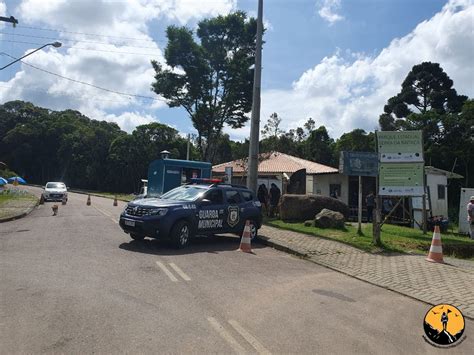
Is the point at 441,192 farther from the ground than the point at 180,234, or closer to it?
farther from the ground

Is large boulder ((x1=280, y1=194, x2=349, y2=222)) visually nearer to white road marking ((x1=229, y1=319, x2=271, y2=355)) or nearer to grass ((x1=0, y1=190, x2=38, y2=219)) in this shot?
grass ((x1=0, y1=190, x2=38, y2=219))

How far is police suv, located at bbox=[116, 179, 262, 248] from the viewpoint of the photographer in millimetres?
10398

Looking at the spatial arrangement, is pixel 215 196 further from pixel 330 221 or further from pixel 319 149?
pixel 319 149

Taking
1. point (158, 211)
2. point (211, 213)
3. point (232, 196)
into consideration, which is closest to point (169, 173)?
point (232, 196)

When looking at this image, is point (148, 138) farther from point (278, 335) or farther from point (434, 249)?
point (278, 335)

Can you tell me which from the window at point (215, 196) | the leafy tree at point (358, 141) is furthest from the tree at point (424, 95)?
the window at point (215, 196)

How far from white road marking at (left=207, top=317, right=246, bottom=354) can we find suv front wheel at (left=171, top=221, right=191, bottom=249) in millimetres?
5230

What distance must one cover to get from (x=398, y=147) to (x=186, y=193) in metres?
6.83

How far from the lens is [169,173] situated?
19.8 meters

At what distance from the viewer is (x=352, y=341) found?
489cm

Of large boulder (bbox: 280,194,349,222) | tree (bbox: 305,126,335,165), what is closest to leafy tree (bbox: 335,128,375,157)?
tree (bbox: 305,126,335,165)

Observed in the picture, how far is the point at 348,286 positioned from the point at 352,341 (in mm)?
2945

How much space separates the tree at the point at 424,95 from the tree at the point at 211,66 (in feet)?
75.4

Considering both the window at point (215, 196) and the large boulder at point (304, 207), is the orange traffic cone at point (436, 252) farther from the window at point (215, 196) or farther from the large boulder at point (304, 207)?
the large boulder at point (304, 207)
